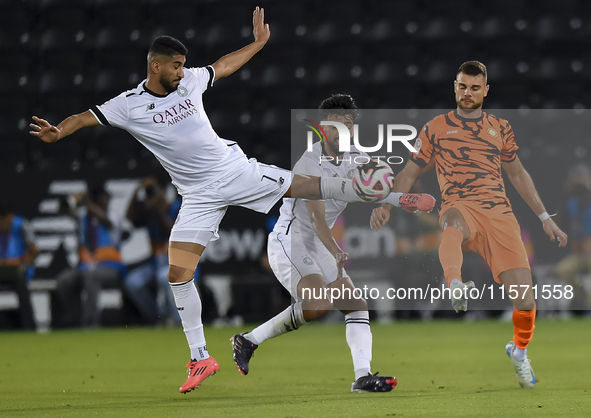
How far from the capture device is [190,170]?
19.2 ft

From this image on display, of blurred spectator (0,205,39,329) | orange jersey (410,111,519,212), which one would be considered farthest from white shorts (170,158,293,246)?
blurred spectator (0,205,39,329)

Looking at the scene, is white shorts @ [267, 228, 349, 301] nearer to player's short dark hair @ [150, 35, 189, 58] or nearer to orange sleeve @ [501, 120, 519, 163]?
orange sleeve @ [501, 120, 519, 163]

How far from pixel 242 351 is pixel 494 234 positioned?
1.89m

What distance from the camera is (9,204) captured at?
11.2 m

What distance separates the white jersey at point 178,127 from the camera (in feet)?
18.8

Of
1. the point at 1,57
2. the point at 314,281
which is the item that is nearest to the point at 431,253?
the point at 314,281

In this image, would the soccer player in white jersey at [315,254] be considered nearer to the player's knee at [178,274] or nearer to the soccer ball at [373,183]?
the soccer ball at [373,183]

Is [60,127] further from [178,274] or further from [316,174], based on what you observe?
[316,174]

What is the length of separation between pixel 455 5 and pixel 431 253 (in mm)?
7293

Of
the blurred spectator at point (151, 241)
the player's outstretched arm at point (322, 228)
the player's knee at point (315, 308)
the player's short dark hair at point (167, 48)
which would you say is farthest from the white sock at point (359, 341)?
the blurred spectator at point (151, 241)

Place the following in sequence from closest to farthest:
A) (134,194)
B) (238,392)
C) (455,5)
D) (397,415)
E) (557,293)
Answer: (397,415)
(238,392)
(557,293)
(134,194)
(455,5)

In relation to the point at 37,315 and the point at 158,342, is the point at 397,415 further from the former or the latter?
the point at 37,315

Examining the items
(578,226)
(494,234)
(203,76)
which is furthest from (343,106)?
(578,226)

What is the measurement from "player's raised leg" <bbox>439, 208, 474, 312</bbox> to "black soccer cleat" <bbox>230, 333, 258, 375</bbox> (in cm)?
148
